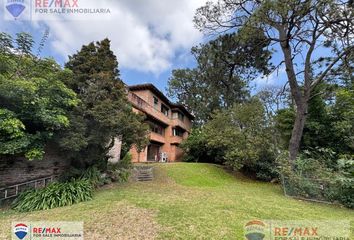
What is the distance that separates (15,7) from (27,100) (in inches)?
176

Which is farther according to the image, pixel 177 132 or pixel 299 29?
pixel 177 132

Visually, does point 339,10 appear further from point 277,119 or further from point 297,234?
point 297,234

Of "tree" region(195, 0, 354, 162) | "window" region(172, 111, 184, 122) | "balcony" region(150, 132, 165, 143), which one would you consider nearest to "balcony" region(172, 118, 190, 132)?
"window" region(172, 111, 184, 122)

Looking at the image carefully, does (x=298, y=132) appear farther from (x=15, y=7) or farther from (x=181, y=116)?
(x=181, y=116)

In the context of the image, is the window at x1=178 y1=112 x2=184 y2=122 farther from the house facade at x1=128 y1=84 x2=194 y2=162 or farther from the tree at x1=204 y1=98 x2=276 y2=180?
the tree at x1=204 y1=98 x2=276 y2=180

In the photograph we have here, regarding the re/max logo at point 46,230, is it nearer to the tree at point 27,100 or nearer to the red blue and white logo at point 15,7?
the tree at point 27,100

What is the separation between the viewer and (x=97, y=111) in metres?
9.02

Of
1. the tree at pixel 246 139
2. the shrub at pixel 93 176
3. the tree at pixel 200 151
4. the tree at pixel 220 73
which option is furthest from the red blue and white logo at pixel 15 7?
the tree at pixel 200 151

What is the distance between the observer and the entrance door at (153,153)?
80.3ft

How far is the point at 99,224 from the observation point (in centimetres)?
538

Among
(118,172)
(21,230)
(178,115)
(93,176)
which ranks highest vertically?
(178,115)

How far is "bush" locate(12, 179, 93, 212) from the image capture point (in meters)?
7.15

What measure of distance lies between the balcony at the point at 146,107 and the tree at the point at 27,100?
31.1ft

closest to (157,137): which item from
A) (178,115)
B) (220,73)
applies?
(178,115)
